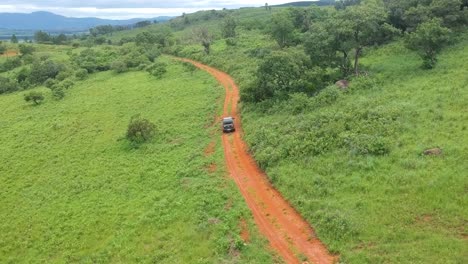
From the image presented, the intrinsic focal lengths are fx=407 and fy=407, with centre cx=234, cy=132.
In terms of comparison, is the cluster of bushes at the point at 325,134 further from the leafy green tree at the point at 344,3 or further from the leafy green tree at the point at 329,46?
the leafy green tree at the point at 344,3

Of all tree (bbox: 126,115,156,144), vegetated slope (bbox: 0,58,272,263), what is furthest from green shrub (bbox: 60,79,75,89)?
tree (bbox: 126,115,156,144)

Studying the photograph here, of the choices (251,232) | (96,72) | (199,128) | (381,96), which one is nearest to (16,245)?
(251,232)

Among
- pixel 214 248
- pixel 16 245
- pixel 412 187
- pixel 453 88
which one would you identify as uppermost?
pixel 453 88

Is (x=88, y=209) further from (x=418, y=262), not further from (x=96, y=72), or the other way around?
(x=96, y=72)

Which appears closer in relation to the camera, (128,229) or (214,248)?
(214,248)

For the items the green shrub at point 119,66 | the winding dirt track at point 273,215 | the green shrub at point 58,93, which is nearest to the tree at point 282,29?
the green shrub at point 119,66
